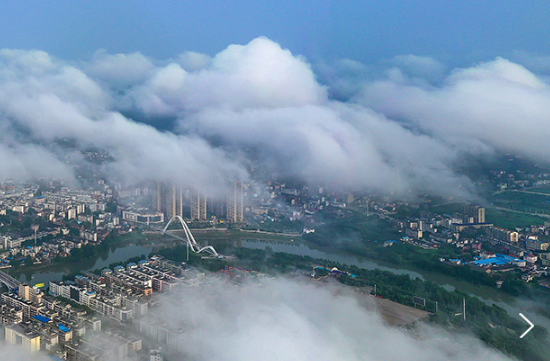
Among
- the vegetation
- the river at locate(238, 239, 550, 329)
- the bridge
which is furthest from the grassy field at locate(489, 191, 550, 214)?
the bridge

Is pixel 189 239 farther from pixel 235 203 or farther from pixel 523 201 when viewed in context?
pixel 523 201

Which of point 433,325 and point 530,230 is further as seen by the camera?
point 530,230

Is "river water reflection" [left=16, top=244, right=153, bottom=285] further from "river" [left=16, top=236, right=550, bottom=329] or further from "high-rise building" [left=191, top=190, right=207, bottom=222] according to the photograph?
"high-rise building" [left=191, top=190, right=207, bottom=222]

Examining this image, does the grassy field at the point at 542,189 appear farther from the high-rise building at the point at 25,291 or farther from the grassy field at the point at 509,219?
the high-rise building at the point at 25,291

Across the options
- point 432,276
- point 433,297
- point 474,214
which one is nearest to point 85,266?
point 433,297

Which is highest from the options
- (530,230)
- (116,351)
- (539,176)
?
(539,176)

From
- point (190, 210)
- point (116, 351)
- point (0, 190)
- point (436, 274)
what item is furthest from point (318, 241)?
point (0, 190)

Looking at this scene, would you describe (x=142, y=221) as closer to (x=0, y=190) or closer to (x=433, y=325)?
(x=0, y=190)
